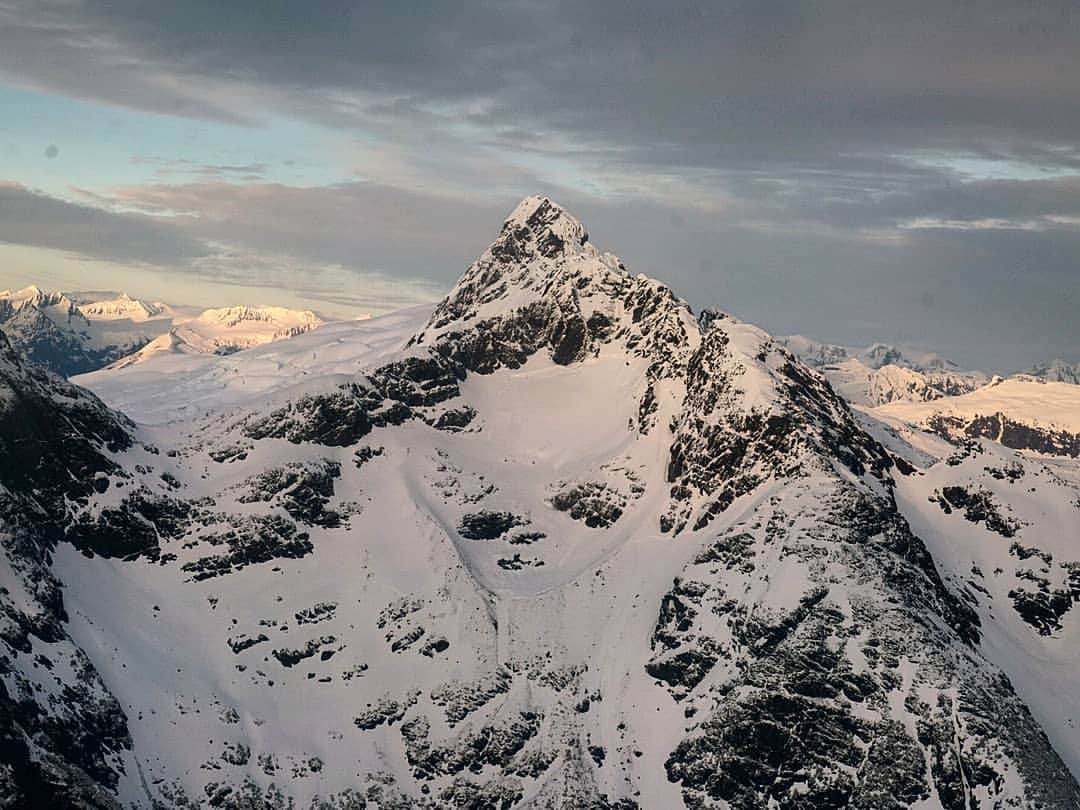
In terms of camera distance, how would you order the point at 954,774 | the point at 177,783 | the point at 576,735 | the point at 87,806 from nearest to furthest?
1. the point at 87,806
2. the point at 954,774
3. the point at 177,783
4. the point at 576,735

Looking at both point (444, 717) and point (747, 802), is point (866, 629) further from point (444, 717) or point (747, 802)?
point (444, 717)

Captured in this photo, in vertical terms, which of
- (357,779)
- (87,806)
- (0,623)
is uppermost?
(0,623)

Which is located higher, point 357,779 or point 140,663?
point 140,663

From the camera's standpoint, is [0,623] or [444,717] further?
[444,717]

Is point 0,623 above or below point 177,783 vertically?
above

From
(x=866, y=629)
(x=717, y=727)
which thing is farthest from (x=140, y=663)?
(x=866, y=629)

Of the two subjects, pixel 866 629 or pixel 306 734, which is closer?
pixel 866 629

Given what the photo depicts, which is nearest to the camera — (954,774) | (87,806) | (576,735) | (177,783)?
(87,806)

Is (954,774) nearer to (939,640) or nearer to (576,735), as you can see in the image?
(939,640)

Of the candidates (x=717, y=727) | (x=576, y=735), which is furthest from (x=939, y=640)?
(x=576, y=735)
